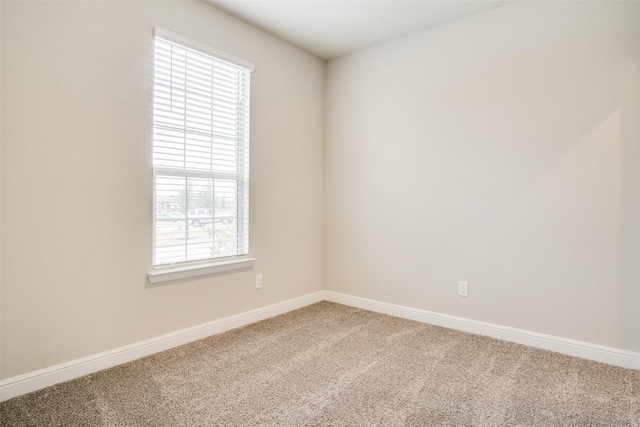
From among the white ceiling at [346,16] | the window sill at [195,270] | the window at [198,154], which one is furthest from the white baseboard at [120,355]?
the white ceiling at [346,16]

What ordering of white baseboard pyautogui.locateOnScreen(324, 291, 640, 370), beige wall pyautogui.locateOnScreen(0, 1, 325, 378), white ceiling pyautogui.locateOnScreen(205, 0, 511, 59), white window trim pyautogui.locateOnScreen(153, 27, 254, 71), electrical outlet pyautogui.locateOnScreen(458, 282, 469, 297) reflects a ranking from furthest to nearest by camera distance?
electrical outlet pyautogui.locateOnScreen(458, 282, 469, 297) → white ceiling pyautogui.locateOnScreen(205, 0, 511, 59) → white window trim pyautogui.locateOnScreen(153, 27, 254, 71) → white baseboard pyautogui.locateOnScreen(324, 291, 640, 370) → beige wall pyautogui.locateOnScreen(0, 1, 325, 378)

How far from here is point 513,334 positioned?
2670mm

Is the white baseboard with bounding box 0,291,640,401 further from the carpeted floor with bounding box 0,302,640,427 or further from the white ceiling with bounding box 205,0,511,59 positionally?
the white ceiling with bounding box 205,0,511,59

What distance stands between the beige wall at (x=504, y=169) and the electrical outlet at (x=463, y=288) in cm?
5

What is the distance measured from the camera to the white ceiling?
2.68 m

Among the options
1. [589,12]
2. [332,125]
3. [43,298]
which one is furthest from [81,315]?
[589,12]

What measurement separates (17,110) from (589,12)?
11.3 ft

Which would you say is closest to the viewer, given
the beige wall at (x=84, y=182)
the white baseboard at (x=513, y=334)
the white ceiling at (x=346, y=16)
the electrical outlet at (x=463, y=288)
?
the beige wall at (x=84, y=182)

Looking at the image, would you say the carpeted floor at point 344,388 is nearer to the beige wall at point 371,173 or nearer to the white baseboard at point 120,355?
the white baseboard at point 120,355

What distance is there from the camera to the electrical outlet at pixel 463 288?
2.91 meters

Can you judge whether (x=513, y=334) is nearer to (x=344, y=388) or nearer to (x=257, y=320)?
(x=344, y=388)

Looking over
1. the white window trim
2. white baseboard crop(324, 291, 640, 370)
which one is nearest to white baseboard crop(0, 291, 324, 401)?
white baseboard crop(324, 291, 640, 370)

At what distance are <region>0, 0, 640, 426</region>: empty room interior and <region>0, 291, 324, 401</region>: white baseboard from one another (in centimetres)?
1

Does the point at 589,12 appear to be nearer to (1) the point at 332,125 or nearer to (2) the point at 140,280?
(1) the point at 332,125
